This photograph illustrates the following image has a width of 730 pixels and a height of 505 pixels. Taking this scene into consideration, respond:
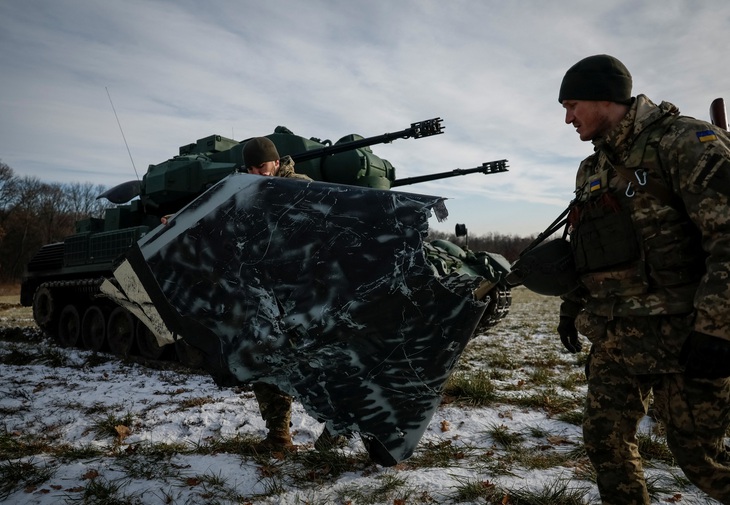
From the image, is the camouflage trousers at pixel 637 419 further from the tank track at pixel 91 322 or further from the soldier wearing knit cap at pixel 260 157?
the tank track at pixel 91 322

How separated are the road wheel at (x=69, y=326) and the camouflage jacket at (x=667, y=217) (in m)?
9.85

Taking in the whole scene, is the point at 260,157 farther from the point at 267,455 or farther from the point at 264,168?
the point at 267,455

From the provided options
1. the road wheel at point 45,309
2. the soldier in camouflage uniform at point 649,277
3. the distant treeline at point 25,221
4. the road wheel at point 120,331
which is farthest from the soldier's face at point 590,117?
the distant treeline at point 25,221

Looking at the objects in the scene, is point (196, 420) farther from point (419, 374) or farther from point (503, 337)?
point (503, 337)

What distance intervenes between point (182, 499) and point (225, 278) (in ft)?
3.80

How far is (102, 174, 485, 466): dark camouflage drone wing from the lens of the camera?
226 cm

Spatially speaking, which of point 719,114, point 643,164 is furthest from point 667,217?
point 719,114

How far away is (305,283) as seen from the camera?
2297 millimetres

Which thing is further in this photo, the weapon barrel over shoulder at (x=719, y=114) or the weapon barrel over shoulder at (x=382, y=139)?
the weapon barrel over shoulder at (x=382, y=139)

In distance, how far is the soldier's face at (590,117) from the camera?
→ 223 centimetres

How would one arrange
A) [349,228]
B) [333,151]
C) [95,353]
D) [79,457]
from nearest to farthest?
1. [349,228]
2. [79,457]
3. [333,151]
4. [95,353]

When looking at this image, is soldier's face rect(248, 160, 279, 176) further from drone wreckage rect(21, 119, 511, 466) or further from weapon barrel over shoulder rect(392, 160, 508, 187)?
weapon barrel over shoulder rect(392, 160, 508, 187)

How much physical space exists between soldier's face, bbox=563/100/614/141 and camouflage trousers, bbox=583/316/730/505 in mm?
822

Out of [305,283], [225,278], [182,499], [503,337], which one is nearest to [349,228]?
[305,283]
